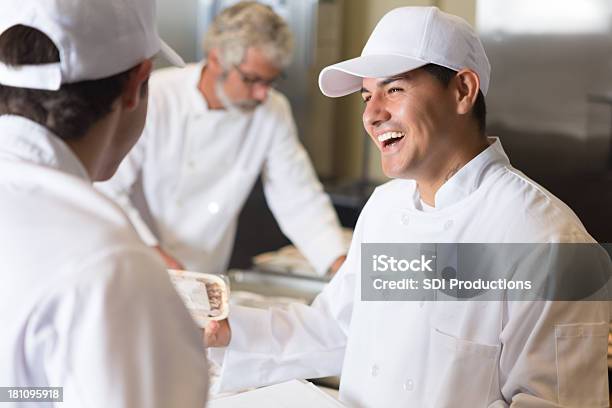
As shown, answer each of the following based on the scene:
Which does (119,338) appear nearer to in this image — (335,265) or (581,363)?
(581,363)

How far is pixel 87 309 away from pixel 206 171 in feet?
6.34

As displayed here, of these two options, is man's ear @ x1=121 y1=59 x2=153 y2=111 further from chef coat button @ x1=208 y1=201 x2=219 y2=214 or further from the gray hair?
chef coat button @ x1=208 y1=201 x2=219 y2=214

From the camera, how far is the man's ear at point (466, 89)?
1.36 meters

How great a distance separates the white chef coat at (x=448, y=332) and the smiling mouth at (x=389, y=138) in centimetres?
11

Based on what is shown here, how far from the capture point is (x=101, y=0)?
2.87ft

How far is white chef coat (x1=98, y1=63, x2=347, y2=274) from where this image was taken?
8.46 ft

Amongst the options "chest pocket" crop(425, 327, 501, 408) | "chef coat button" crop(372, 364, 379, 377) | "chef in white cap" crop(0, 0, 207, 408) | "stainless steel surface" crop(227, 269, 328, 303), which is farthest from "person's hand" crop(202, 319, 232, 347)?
"stainless steel surface" crop(227, 269, 328, 303)

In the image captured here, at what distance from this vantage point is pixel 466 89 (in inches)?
53.9

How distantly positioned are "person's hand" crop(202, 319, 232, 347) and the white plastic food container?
0.05m

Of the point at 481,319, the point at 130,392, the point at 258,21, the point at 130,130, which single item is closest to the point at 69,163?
the point at 130,130

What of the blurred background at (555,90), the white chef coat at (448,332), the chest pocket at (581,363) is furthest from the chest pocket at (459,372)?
the blurred background at (555,90)

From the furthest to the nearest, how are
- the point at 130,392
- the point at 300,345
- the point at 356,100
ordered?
the point at 356,100
the point at 300,345
the point at 130,392

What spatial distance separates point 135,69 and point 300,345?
2.52 ft

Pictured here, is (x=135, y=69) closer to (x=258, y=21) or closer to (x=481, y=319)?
(x=481, y=319)
